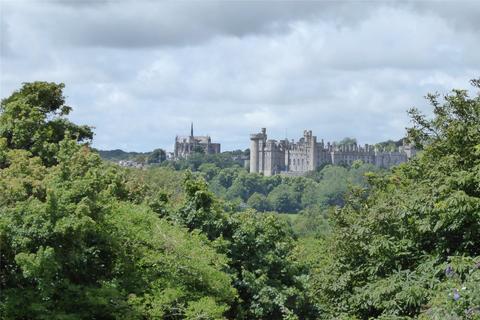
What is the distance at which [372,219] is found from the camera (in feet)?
45.8

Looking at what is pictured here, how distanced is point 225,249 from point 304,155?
167991 millimetres

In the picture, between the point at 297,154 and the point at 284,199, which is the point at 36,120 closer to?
the point at 284,199

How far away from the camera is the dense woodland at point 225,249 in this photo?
10797mm

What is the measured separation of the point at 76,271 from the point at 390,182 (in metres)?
13.8

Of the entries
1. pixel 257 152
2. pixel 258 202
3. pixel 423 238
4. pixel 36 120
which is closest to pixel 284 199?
pixel 258 202

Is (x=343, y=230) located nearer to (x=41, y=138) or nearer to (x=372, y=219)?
(x=372, y=219)

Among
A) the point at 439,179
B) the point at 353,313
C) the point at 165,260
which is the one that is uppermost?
the point at 439,179

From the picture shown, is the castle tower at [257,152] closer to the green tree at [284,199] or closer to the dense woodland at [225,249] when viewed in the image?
the green tree at [284,199]

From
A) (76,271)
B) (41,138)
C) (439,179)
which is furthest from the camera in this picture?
(41,138)

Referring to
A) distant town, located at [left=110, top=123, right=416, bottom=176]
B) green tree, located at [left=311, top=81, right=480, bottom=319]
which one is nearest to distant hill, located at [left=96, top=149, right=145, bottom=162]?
distant town, located at [left=110, top=123, right=416, bottom=176]

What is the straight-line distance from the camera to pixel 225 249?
18359 millimetres

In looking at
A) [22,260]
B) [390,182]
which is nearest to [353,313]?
[22,260]

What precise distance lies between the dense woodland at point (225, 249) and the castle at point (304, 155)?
520 feet

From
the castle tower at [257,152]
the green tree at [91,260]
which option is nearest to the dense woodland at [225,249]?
the green tree at [91,260]
